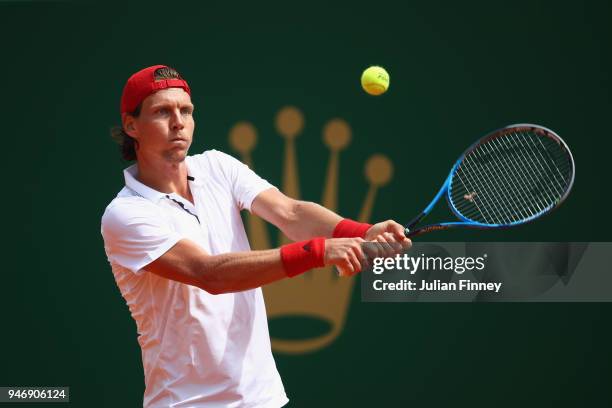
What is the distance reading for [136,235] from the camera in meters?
2.89

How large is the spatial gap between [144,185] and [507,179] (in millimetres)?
1652

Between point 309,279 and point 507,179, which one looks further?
point 309,279

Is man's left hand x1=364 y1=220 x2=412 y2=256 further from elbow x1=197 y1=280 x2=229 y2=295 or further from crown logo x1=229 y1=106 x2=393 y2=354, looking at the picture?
crown logo x1=229 y1=106 x2=393 y2=354

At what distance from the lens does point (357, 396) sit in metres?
5.06

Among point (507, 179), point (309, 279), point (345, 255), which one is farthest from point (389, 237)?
point (309, 279)

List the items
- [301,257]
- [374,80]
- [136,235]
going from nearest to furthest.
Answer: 1. [301,257]
2. [136,235]
3. [374,80]

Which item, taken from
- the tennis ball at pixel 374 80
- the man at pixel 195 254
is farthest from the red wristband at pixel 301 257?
the tennis ball at pixel 374 80

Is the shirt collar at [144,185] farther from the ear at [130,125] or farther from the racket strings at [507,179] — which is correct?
the racket strings at [507,179]

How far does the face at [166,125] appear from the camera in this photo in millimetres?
3047

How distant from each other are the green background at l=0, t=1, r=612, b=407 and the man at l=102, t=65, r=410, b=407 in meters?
1.91

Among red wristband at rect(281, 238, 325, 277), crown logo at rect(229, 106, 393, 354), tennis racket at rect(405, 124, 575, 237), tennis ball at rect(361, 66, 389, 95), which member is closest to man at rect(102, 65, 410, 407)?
red wristband at rect(281, 238, 325, 277)

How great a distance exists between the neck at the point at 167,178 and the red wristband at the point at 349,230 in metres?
0.47

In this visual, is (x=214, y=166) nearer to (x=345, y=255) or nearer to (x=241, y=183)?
(x=241, y=183)

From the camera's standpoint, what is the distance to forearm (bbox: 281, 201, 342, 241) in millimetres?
3115
